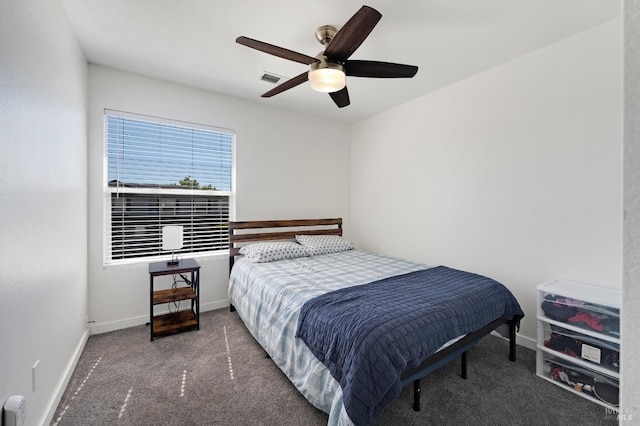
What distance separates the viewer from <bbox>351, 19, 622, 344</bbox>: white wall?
2.17 m

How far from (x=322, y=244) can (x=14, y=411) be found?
2.89 metres

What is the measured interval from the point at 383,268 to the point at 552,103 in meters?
2.07

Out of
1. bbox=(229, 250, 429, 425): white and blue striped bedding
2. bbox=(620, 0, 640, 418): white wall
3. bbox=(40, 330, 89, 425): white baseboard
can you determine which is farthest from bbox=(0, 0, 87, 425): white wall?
bbox=(620, 0, 640, 418): white wall

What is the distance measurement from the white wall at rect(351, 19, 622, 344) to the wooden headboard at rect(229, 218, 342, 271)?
1.05 metres

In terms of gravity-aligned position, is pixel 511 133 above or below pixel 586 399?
above

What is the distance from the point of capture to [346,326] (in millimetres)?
1617

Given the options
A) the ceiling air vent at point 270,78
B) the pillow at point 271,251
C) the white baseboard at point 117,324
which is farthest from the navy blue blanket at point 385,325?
the ceiling air vent at point 270,78

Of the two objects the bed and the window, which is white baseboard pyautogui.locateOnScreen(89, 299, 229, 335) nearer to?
the window

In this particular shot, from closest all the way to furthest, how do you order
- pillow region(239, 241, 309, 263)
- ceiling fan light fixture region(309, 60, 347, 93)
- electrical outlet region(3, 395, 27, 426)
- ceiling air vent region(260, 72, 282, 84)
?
electrical outlet region(3, 395, 27, 426) → ceiling fan light fixture region(309, 60, 347, 93) → ceiling air vent region(260, 72, 282, 84) → pillow region(239, 241, 309, 263)

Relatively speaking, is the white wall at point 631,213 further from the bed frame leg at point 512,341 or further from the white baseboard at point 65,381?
the white baseboard at point 65,381

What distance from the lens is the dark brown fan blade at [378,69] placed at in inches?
79.4

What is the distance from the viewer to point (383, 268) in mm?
2904

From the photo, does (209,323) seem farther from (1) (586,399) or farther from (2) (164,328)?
(1) (586,399)

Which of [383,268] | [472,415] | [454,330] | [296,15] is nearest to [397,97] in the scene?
[296,15]
